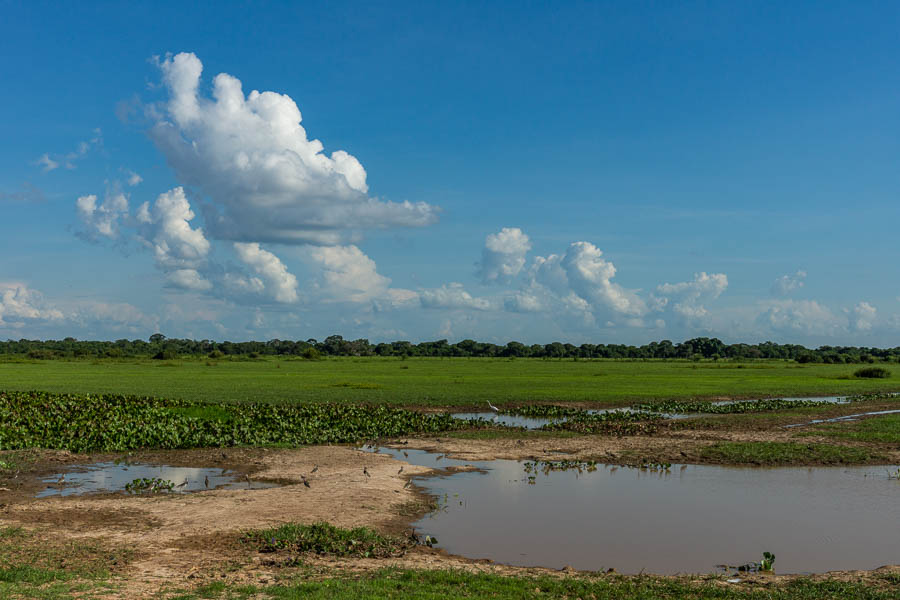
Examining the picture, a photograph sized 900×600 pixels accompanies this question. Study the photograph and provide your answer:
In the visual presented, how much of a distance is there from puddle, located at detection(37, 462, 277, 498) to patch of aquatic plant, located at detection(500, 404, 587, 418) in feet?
70.2

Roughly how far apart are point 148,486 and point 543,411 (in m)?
25.6

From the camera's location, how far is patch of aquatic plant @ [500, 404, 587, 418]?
38.7 m

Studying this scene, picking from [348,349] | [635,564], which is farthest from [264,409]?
[348,349]

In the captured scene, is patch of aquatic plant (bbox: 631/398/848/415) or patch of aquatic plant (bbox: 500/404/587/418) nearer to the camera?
patch of aquatic plant (bbox: 500/404/587/418)

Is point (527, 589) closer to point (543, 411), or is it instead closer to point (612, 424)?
point (612, 424)

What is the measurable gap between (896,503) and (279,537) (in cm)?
1551

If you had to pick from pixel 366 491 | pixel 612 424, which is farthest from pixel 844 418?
pixel 366 491

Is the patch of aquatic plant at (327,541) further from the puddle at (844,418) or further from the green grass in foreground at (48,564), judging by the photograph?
the puddle at (844,418)

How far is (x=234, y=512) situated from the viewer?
49.7 feet

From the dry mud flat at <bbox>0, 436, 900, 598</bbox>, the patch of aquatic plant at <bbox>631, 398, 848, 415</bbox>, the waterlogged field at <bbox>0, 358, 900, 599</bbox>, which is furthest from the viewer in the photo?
the patch of aquatic plant at <bbox>631, 398, 848, 415</bbox>

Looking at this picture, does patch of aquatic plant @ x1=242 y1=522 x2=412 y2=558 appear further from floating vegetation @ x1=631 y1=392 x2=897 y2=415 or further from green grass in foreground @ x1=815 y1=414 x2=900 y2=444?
floating vegetation @ x1=631 y1=392 x2=897 y2=415

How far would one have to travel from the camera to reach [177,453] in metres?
24.4

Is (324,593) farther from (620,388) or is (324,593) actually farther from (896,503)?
(620,388)

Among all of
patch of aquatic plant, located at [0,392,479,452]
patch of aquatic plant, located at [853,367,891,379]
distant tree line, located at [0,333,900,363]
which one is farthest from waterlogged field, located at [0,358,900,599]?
distant tree line, located at [0,333,900,363]
